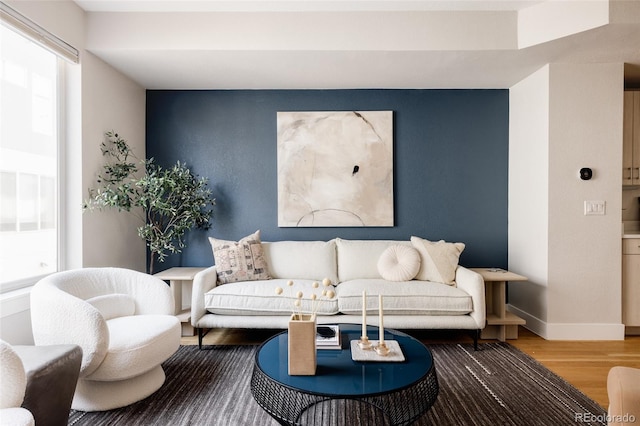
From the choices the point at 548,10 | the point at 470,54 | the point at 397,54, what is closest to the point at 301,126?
the point at 397,54

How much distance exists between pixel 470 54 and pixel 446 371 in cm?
250

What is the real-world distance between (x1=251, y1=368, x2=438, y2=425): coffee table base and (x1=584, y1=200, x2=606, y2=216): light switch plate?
95.0 inches

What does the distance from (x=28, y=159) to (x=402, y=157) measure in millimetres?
3204

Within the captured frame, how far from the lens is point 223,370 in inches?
96.0

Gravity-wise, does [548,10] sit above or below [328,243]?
above

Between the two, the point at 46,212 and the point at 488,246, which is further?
the point at 488,246

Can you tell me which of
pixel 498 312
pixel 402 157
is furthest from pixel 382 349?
pixel 402 157

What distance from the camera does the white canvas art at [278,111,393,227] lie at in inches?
141

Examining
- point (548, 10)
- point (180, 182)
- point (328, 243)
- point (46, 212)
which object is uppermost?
point (548, 10)

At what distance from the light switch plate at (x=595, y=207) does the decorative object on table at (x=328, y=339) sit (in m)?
2.61

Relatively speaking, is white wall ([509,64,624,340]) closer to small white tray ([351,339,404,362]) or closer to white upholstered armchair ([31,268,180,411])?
small white tray ([351,339,404,362])

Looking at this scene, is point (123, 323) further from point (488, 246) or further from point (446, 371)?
point (488, 246)

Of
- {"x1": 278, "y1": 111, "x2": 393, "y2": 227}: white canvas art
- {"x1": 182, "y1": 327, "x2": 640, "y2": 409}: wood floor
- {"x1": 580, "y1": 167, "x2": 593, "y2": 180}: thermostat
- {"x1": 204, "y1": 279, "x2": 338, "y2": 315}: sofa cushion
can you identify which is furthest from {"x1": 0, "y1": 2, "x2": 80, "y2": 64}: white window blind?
{"x1": 580, "y1": 167, "x2": 593, "y2": 180}: thermostat

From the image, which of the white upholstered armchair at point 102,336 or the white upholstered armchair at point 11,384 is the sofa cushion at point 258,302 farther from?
the white upholstered armchair at point 11,384
